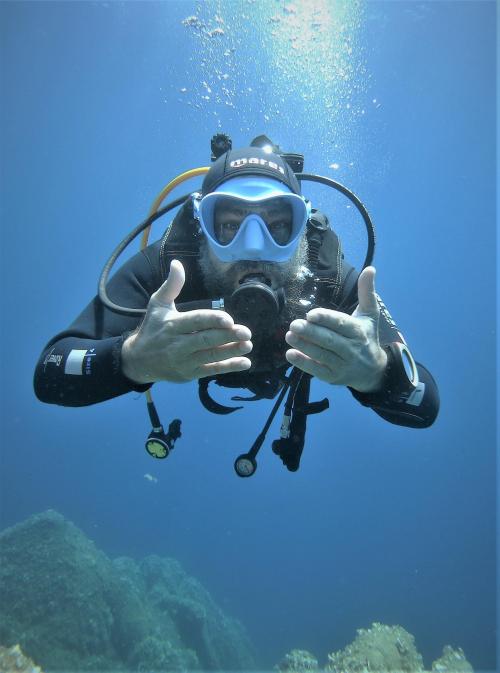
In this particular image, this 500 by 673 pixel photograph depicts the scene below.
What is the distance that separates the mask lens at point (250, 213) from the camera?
9.66ft

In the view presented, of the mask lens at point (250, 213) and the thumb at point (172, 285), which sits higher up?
the mask lens at point (250, 213)

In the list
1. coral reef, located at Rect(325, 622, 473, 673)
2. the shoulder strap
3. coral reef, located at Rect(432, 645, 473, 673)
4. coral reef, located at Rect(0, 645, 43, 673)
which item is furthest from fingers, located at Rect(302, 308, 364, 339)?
coral reef, located at Rect(432, 645, 473, 673)

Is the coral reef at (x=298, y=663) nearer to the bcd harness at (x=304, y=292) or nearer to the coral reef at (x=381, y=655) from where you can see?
the coral reef at (x=381, y=655)

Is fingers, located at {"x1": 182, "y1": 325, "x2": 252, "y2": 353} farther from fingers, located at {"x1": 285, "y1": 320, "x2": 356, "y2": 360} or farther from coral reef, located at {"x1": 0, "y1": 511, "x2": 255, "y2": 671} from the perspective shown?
coral reef, located at {"x1": 0, "y1": 511, "x2": 255, "y2": 671}

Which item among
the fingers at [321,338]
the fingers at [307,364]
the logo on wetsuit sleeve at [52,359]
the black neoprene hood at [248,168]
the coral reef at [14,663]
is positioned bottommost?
the coral reef at [14,663]

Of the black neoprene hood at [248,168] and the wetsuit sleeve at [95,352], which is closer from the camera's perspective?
the wetsuit sleeve at [95,352]

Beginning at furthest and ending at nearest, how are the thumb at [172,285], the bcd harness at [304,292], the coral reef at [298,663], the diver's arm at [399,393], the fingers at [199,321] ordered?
the coral reef at [298,663], the bcd harness at [304,292], the diver's arm at [399,393], the thumb at [172,285], the fingers at [199,321]

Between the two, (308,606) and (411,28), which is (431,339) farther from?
(411,28)

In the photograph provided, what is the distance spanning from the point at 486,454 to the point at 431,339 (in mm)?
11738

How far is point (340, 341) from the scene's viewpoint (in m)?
1.74

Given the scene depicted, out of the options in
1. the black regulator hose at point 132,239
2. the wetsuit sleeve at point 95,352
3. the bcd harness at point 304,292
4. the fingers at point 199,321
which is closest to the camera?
the fingers at point 199,321

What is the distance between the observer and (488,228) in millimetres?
24656

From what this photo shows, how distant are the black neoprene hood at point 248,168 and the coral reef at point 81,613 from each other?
10.0m

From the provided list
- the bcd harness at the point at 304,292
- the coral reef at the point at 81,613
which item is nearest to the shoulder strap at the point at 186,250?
the bcd harness at the point at 304,292
